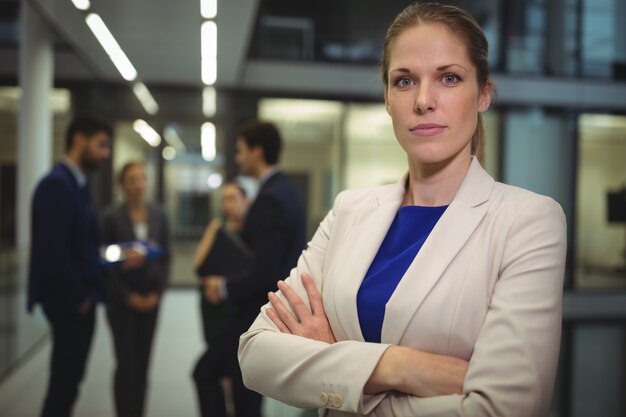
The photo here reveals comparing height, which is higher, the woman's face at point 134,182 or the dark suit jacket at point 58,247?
the woman's face at point 134,182

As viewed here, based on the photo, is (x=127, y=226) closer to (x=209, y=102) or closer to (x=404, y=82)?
(x=404, y=82)

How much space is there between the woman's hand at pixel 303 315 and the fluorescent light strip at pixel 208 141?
7899mm

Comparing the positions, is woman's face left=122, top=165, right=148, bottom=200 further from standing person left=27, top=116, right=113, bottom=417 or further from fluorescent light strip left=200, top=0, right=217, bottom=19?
fluorescent light strip left=200, top=0, right=217, bottom=19

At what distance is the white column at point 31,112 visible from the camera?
498 cm

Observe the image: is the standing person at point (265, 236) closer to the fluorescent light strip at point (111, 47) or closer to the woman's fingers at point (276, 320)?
the woman's fingers at point (276, 320)

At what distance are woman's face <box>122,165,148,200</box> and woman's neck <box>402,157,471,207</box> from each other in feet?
9.97

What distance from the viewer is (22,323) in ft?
15.7

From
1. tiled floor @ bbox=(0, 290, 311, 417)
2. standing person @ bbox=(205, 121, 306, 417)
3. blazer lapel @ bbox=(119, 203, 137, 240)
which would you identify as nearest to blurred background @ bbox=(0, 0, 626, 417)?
tiled floor @ bbox=(0, 290, 311, 417)

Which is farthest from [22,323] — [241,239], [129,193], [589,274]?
[589,274]

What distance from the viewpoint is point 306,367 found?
108 centimetres

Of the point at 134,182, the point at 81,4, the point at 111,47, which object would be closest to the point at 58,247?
the point at 134,182

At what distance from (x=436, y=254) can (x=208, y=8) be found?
437cm

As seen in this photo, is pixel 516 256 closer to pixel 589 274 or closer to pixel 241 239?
pixel 241 239

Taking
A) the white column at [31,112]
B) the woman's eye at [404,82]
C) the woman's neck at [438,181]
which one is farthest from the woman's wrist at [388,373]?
the white column at [31,112]
